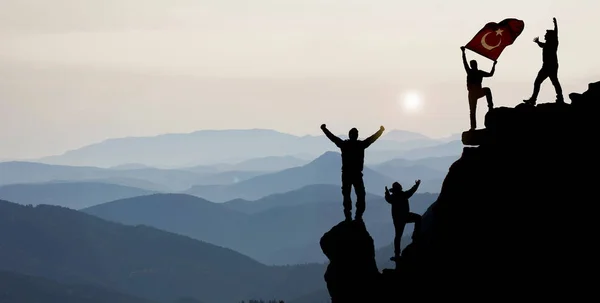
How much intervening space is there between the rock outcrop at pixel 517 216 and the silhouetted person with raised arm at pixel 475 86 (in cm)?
131

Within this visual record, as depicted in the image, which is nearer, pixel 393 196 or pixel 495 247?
pixel 495 247

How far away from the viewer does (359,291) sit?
3275 cm

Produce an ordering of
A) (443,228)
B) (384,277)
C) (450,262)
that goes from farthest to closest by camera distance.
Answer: (384,277)
(443,228)
(450,262)

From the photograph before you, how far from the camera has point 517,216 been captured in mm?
26812

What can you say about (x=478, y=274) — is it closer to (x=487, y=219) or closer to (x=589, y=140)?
(x=487, y=219)

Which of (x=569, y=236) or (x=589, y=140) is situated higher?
(x=589, y=140)

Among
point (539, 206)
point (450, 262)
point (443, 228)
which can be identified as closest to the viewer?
point (539, 206)

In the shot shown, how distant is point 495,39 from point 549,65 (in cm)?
339

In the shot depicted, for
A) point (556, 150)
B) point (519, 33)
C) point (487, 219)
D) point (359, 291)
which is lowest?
point (359, 291)

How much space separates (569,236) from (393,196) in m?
9.30

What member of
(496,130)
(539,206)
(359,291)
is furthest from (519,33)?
(359,291)

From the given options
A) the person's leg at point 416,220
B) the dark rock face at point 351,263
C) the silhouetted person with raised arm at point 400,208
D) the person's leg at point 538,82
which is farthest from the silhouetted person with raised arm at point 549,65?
the dark rock face at point 351,263

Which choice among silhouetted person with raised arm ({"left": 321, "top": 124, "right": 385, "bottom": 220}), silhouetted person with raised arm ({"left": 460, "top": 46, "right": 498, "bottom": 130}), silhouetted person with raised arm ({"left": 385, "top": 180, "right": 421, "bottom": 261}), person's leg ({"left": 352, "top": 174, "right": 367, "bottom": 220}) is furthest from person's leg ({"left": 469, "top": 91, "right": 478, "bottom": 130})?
person's leg ({"left": 352, "top": 174, "right": 367, "bottom": 220})

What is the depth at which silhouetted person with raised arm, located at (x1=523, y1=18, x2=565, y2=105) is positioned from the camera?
31200 millimetres
